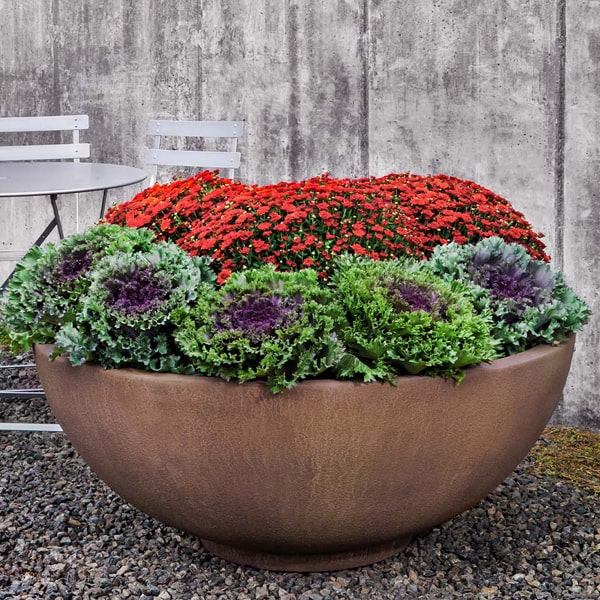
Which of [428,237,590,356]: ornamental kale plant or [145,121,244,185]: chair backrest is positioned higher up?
[145,121,244,185]: chair backrest

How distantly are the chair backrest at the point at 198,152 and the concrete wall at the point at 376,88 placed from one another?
11.2 inches

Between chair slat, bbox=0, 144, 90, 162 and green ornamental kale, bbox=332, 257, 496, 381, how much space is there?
2.66m

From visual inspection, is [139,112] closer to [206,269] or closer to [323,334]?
[206,269]

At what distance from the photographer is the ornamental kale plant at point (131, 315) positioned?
99.0 inches

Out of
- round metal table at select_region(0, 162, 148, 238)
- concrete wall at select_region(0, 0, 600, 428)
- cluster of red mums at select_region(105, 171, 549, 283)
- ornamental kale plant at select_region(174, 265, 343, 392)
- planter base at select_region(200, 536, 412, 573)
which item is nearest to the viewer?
ornamental kale plant at select_region(174, 265, 343, 392)

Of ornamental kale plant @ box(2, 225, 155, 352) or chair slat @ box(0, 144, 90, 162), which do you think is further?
chair slat @ box(0, 144, 90, 162)

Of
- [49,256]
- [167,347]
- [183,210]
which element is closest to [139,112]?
[183,210]

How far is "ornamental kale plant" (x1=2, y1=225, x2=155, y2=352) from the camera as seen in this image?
108 inches

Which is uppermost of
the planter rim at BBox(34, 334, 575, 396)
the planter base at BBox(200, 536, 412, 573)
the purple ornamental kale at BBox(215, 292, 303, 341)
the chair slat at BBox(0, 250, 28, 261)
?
the purple ornamental kale at BBox(215, 292, 303, 341)

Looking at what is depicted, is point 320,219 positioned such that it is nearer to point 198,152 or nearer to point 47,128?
point 198,152

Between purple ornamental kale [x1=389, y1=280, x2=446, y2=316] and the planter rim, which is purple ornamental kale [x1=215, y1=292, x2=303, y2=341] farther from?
purple ornamental kale [x1=389, y1=280, x2=446, y2=316]

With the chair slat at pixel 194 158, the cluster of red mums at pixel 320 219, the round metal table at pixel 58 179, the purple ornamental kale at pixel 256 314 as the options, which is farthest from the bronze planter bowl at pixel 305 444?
the chair slat at pixel 194 158

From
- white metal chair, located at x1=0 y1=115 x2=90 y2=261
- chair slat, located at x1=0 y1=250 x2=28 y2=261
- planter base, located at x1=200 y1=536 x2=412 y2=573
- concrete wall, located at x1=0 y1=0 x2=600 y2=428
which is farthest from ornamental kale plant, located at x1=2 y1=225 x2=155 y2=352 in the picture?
white metal chair, located at x1=0 y1=115 x2=90 y2=261

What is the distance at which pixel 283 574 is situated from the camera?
112 inches
